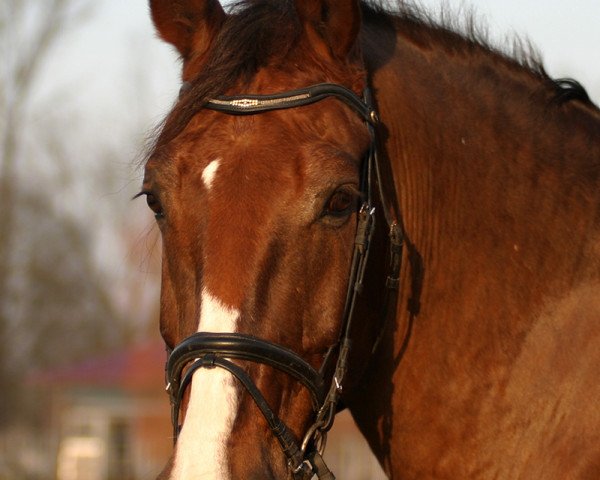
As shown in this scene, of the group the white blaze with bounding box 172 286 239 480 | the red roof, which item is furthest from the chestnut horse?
the red roof

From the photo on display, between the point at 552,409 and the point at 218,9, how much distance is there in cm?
192

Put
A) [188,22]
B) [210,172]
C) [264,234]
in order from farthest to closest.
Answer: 1. [188,22]
2. [210,172]
3. [264,234]

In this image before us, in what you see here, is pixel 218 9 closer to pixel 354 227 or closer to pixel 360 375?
pixel 354 227

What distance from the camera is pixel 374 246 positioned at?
12.0 feet

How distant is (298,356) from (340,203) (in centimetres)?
53

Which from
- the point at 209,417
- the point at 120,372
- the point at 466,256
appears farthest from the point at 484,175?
the point at 120,372

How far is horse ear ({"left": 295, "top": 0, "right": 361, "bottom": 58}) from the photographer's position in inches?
147

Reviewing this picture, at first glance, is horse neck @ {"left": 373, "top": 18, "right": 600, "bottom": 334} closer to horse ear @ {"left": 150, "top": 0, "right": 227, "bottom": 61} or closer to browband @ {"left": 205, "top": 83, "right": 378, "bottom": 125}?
browband @ {"left": 205, "top": 83, "right": 378, "bottom": 125}

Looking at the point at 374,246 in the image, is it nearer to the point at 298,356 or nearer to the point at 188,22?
the point at 298,356

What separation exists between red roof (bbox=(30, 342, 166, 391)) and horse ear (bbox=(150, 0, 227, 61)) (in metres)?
34.2

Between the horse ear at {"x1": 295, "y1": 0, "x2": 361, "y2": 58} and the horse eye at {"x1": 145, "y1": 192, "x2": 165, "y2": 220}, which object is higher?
the horse ear at {"x1": 295, "y1": 0, "x2": 361, "y2": 58}

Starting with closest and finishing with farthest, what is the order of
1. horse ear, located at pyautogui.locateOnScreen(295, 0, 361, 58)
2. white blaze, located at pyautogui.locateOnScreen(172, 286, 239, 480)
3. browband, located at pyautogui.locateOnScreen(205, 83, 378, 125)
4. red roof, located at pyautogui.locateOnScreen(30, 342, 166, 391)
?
white blaze, located at pyautogui.locateOnScreen(172, 286, 239, 480) < browband, located at pyautogui.locateOnScreen(205, 83, 378, 125) < horse ear, located at pyautogui.locateOnScreen(295, 0, 361, 58) < red roof, located at pyautogui.locateOnScreen(30, 342, 166, 391)

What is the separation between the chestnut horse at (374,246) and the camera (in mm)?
3289

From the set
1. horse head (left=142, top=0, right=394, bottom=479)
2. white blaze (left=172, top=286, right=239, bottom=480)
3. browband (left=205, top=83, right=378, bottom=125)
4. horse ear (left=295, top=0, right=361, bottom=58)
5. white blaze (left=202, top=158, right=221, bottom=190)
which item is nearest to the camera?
white blaze (left=172, top=286, right=239, bottom=480)
